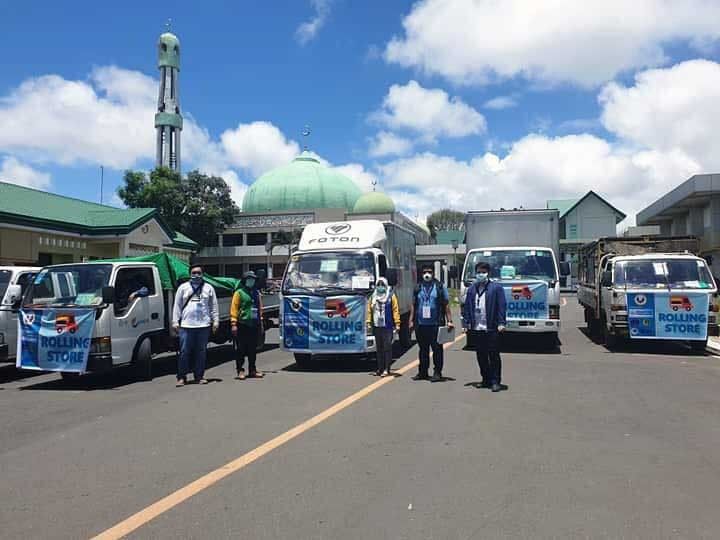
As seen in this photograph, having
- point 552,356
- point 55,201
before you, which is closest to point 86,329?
point 552,356

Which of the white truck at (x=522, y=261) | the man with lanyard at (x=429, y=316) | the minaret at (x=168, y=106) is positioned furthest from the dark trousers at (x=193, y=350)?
the minaret at (x=168, y=106)

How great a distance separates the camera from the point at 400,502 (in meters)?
4.57

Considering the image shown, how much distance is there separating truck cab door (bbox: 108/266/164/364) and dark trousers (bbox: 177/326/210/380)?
2.87 ft

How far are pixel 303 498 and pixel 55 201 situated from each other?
102ft

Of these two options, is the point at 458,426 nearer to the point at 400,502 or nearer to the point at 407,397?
the point at 407,397

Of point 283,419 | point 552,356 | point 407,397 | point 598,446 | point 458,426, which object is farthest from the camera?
point 552,356

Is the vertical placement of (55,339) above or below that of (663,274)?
below

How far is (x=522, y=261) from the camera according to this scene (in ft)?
47.2

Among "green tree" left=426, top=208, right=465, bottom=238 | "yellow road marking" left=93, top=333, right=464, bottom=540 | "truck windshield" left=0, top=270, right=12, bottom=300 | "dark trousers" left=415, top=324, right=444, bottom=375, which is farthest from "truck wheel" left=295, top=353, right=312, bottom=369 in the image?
"green tree" left=426, top=208, right=465, bottom=238

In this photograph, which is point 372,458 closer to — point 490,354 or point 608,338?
point 490,354

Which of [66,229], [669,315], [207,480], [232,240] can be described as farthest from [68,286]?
[232,240]

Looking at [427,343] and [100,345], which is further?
[427,343]

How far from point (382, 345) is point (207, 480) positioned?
217 inches

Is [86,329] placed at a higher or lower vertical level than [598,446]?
higher
